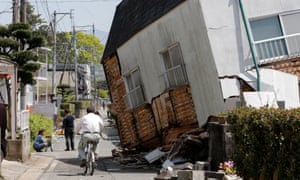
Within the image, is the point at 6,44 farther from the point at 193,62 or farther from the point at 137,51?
the point at 193,62

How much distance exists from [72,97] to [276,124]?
239 ft

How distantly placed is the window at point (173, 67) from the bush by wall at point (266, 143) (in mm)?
8039

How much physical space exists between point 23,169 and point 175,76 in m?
5.31

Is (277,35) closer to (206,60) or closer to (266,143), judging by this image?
(206,60)

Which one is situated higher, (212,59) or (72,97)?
(72,97)

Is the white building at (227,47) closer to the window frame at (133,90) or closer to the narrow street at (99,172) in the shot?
the narrow street at (99,172)

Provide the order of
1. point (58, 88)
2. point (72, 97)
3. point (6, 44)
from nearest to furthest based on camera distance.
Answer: point (6, 44) < point (58, 88) < point (72, 97)

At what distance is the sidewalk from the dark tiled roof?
5.68 metres

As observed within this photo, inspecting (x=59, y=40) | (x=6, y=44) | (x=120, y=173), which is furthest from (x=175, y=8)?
(x=59, y=40)

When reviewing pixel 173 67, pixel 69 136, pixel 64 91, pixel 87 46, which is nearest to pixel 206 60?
pixel 173 67

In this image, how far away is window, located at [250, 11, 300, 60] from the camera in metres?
15.9

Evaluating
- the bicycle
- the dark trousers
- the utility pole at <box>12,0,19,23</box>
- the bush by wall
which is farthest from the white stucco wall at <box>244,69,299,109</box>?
the utility pole at <box>12,0,19,23</box>

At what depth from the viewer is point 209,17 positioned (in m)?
15.5

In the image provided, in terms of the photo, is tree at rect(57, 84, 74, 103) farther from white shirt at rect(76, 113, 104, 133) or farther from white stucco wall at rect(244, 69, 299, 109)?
white stucco wall at rect(244, 69, 299, 109)
